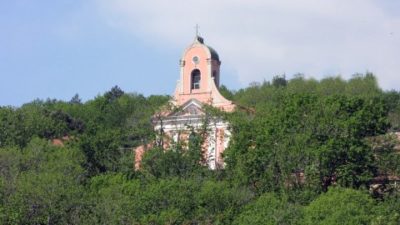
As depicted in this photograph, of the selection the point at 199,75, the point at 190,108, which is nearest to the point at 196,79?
the point at 199,75

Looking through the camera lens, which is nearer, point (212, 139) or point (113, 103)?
point (212, 139)

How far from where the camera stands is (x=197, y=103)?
5453 cm

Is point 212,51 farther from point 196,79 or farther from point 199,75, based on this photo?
point 196,79

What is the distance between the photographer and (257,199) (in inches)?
1521

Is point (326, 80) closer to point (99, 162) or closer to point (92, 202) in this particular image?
point (99, 162)

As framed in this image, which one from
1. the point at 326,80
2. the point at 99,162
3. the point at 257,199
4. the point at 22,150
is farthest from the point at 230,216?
the point at 326,80

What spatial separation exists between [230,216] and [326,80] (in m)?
35.0

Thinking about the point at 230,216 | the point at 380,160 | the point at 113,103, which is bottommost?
the point at 230,216

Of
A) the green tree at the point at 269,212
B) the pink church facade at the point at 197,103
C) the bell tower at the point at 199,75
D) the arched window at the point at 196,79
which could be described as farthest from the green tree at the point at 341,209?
the arched window at the point at 196,79

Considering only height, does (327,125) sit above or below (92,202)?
above

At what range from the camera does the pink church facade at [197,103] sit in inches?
1944

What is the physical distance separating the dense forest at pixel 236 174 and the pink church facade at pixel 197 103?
150 cm

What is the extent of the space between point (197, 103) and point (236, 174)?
13395 millimetres

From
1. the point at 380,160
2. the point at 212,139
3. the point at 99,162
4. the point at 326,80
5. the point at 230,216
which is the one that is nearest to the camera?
the point at 230,216
